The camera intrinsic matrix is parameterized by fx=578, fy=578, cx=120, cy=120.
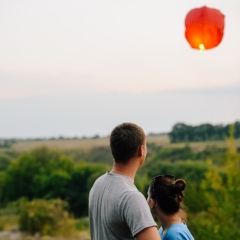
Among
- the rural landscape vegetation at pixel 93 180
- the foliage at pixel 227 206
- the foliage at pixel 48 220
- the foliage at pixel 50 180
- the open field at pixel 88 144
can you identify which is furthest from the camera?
the open field at pixel 88 144

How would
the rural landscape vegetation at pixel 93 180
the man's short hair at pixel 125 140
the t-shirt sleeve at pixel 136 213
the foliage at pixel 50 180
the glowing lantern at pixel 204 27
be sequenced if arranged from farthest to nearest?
the foliage at pixel 50 180, the rural landscape vegetation at pixel 93 180, the glowing lantern at pixel 204 27, the man's short hair at pixel 125 140, the t-shirt sleeve at pixel 136 213

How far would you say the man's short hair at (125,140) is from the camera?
264 centimetres

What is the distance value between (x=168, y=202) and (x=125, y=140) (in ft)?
1.69

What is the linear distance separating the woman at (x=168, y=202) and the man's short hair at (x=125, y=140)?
384 millimetres

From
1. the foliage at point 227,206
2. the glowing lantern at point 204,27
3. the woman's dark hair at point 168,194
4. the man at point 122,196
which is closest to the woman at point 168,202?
the woman's dark hair at point 168,194

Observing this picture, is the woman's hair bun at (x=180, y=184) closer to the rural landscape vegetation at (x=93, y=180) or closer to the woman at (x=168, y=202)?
the woman at (x=168, y=202)

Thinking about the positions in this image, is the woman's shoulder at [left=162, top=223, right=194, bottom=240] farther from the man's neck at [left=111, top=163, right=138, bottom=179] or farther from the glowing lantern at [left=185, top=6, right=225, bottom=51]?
the glowing lantern at [left=185, top=6, right=225, bottom=51]

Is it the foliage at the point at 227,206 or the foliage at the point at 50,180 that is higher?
the foliage at the point at 227,206

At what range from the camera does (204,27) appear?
10.1ft

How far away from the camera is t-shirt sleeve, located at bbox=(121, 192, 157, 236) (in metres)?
2.47

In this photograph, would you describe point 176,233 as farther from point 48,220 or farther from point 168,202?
point 48,220

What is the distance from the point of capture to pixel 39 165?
161 ft

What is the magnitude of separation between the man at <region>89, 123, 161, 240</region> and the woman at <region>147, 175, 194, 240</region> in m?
0.32

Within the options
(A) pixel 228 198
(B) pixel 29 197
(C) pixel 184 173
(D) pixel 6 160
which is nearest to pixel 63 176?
(B) pixel 29 197
